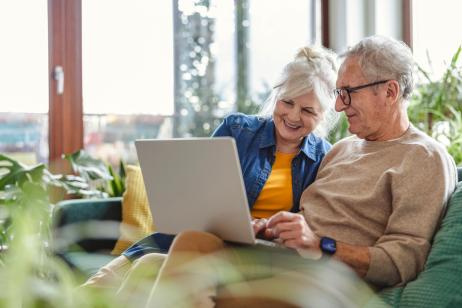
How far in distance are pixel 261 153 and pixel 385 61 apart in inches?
21.2

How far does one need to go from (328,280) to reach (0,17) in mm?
2961

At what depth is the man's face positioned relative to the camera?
1882mm

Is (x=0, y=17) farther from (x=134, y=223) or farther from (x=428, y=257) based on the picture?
(x=428, y=257)

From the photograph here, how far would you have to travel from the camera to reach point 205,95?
4387 millimetres

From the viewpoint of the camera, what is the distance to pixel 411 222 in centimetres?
162

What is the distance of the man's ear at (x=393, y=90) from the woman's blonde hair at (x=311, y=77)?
32 centimetres

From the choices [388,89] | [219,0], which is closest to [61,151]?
[219,0]

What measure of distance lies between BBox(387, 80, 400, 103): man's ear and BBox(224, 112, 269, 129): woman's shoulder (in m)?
0.51

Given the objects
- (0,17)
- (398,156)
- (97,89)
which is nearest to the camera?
(398,156)

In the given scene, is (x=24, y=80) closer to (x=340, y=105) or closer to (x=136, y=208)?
(x=136, y=208)

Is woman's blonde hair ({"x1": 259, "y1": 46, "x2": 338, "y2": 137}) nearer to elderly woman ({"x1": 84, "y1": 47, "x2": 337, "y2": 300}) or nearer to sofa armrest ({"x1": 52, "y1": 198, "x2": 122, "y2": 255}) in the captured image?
elderly woman ({"x1": 84, "y1": 47, "x2": 337, "y2": 300})

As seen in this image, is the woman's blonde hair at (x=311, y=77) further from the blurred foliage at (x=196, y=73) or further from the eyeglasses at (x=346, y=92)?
the blurred foliage at (x=196, y=73)

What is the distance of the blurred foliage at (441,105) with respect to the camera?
3.18m

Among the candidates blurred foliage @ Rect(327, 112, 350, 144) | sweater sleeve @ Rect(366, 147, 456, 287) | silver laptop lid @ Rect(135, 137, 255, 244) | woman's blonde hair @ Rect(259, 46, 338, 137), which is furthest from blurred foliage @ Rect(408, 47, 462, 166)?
A: silver laptop lid @ Rect(135, 137, 255, 244)
